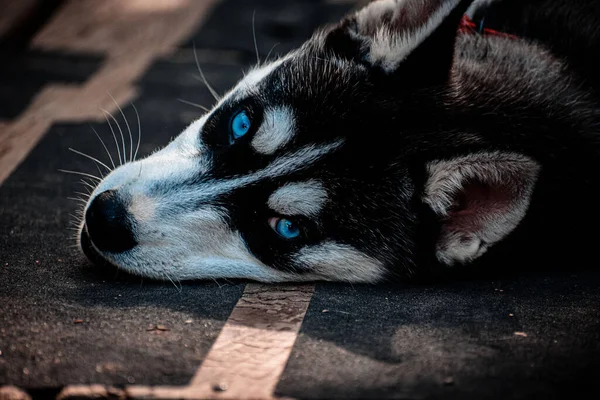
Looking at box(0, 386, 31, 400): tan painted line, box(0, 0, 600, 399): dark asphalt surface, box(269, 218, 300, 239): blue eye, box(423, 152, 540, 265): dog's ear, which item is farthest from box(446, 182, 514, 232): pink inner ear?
box(0, 386, 31, 400): tan painted line

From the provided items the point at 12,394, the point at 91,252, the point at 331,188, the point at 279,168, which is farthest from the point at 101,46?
the point at 12,394

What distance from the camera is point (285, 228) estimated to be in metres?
3.58

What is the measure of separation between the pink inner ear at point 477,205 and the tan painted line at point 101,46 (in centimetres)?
273

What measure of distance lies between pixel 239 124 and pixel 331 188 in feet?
1.93

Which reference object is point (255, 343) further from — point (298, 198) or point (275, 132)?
point (275, 132)

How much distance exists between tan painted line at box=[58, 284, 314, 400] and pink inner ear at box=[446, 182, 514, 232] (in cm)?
76

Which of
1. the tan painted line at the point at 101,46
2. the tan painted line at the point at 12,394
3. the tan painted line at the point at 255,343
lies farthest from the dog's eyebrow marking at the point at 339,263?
the tan painted line at the point at 101,46

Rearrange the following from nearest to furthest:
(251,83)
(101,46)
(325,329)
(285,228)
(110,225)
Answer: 1. (325,329)
2. (110,225)
3. (285,228)
4. (251,83)
5. (101,46)

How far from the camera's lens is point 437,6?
360cm

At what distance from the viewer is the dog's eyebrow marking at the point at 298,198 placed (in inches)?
137

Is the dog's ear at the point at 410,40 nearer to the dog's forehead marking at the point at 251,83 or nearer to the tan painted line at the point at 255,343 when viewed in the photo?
the dog's forehead marking at the point at 251,83

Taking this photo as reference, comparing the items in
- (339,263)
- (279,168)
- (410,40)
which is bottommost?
(339,263)

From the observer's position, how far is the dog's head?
3496 millimetres

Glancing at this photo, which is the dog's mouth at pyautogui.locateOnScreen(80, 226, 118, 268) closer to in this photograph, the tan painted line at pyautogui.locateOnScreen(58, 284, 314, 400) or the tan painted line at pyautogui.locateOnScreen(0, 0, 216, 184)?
the tan painted line at pyautogui.locateOnScreen(58, 284, 314, 400)
